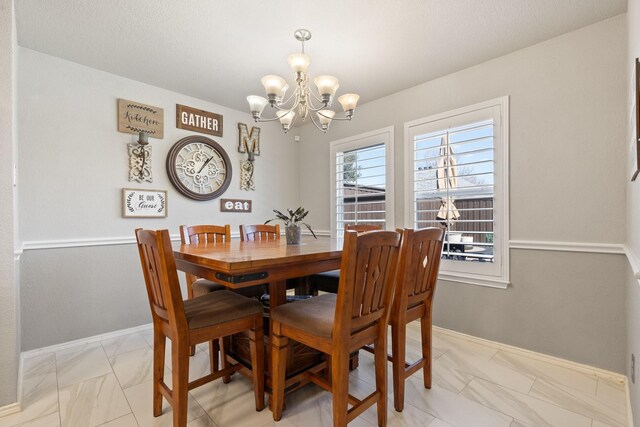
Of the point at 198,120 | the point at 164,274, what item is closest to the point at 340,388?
the point at 164,274

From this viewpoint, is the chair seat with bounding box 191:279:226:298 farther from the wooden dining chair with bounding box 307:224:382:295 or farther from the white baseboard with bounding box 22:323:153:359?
the white baseboard with bounding box 22:323:153:359

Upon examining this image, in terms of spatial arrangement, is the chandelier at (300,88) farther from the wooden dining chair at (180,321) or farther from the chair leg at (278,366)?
the chair leg at (278,366)

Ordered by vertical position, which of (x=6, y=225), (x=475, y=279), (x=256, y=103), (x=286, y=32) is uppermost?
(x=286, y=32)

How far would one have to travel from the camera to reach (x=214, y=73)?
2805 millimetres

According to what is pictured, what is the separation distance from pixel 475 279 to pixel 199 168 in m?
3.08

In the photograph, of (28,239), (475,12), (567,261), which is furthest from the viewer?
(28,239)

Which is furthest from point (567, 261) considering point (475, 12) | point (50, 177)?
point (50, 177)

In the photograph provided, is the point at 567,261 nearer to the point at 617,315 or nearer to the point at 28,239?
the point at 617,315

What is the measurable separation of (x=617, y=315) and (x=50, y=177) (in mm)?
4423

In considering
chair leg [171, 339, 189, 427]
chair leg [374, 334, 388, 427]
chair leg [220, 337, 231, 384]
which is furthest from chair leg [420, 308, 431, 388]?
chair leg [171, 339, 189, 427]

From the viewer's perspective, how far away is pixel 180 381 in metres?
1.38

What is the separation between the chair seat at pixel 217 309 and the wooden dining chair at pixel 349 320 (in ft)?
0.52

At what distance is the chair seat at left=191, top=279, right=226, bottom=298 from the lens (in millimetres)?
2168

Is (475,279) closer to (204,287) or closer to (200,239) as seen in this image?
(204,287)
